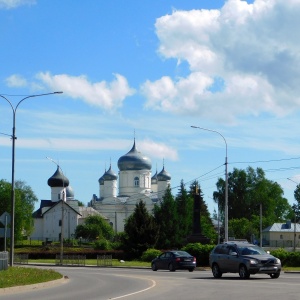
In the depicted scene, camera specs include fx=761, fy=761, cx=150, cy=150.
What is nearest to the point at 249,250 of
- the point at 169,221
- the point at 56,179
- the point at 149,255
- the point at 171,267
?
the point at 171,267

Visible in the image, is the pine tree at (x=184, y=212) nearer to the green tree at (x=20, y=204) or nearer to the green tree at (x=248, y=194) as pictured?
the green tree at (x=248, y=194)

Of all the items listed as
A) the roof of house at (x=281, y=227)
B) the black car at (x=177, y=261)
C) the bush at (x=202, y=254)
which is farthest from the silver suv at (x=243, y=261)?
the roof of house at (x=281, y=227)

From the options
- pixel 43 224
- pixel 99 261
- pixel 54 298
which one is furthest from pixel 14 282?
pixel 43 224

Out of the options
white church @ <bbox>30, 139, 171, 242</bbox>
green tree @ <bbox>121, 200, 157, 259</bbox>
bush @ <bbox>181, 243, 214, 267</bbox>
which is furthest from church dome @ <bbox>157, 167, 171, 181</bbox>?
bush @ <bbox>181, 243, 214, 267</bbox>

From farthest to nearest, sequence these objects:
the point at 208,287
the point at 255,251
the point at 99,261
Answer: the point at 99,261
the point at 255,251
the point at 208,287

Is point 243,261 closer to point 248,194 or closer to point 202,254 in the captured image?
point 202,254

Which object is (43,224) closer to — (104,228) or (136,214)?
(104,228)

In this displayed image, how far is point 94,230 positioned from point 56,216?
20.5 meters

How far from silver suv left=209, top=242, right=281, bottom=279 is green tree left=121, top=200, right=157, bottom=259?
40.2m

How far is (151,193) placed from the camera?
165 metres

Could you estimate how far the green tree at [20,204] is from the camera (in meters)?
119

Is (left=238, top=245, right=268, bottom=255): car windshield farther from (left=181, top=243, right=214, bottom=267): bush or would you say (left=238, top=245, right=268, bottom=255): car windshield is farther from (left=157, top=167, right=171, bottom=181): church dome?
(left=157, top=167, right=171, bottom=181): church dome

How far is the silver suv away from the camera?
31.4 m

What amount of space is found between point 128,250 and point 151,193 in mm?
90846
